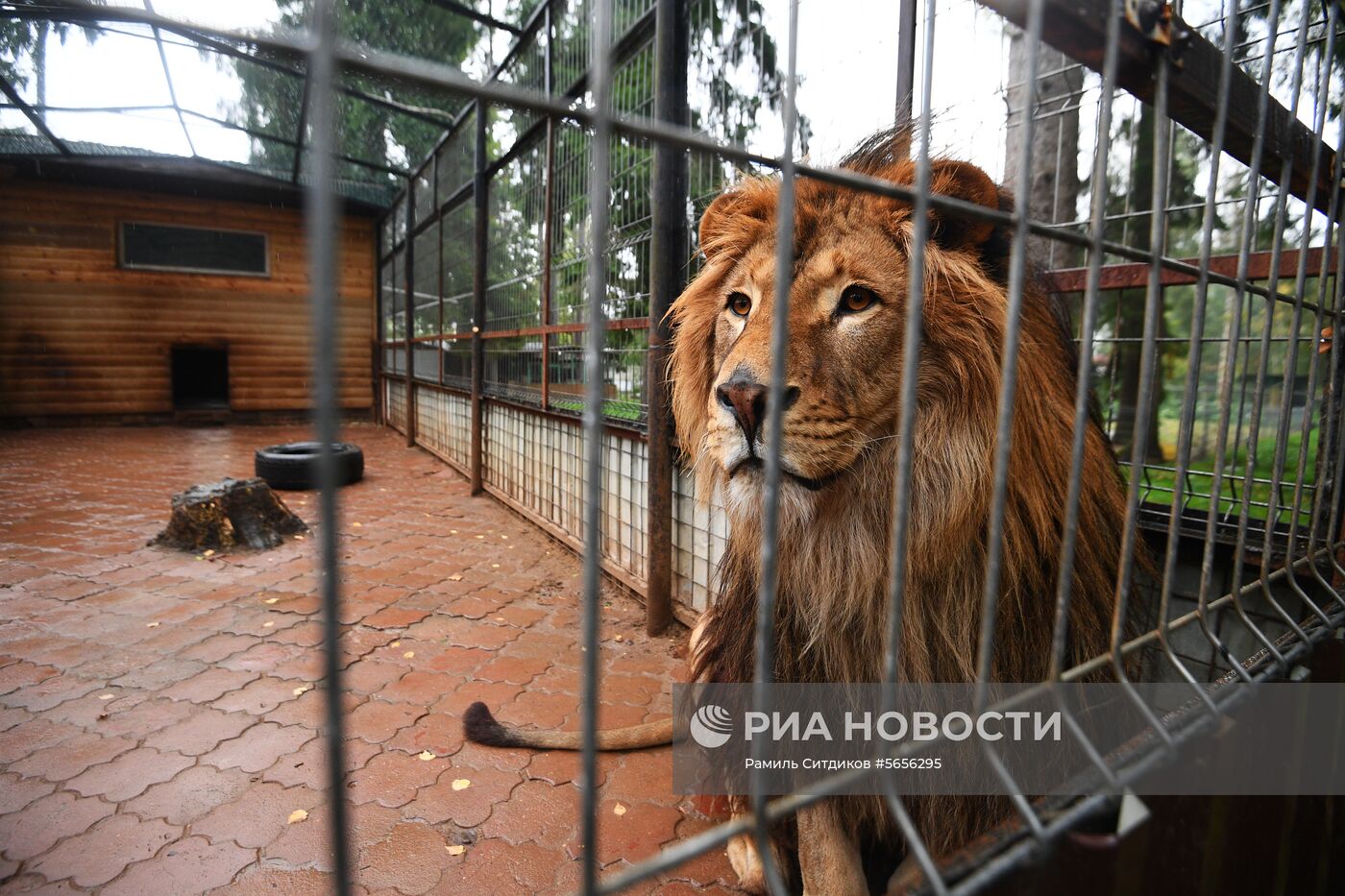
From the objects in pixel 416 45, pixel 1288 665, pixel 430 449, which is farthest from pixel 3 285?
pixel 1288 665

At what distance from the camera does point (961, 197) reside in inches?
59.4

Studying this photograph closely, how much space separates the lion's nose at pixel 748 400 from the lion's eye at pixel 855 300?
0.28 meters

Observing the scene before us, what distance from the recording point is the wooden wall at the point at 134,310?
1126 cm

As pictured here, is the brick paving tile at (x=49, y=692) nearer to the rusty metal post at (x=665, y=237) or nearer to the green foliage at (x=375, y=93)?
the rusty metal post at (x=665, y=237)

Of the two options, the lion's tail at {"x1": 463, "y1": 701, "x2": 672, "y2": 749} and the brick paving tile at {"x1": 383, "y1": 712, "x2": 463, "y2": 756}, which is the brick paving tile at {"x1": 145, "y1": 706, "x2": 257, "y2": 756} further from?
the lion's tail at {"x1": 463, "y1": 701, "x2": 672, "y2": 749}

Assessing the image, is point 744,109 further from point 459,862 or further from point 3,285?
point 3,285

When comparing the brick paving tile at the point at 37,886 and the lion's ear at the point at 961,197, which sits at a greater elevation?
the lion's ear at the point at 961,197

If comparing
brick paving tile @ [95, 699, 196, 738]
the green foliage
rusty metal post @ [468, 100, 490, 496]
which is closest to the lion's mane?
brick paving tile @ [95, 699, 196, 738]

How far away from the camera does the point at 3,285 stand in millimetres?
11164

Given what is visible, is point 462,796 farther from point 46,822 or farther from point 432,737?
point 46,822

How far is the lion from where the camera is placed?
4.82ft

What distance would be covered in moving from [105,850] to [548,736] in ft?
4.40

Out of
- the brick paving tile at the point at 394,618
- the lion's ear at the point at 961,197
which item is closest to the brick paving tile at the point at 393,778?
the brick paving tile at the point at 394,618

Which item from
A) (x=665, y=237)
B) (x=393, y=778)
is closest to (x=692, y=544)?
(x=665, y=237)
